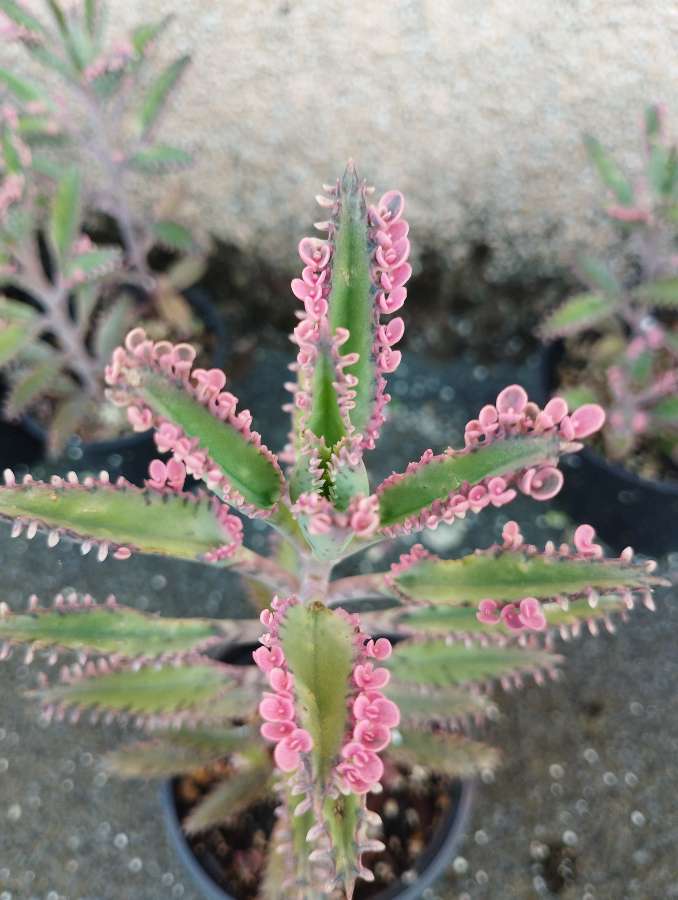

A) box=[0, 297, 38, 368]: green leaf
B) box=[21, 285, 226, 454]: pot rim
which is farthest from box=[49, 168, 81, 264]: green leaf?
box=[21, 285, 226, 454]: pot rim

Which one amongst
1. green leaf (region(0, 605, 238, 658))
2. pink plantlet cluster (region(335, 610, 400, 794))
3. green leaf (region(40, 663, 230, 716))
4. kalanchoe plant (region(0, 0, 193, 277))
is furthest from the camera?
kalanchoe plant (region(0, 0, 193, 277))

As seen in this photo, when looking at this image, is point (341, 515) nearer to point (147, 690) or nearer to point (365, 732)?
point (365, 732)

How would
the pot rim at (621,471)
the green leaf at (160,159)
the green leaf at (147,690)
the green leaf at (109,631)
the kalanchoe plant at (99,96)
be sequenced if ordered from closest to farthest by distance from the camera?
the green leaf at (109,631) < the green leaf at (147,690) < the kalanchoe plant at (99,96) < the green leaf at (160,159) < the pot rim at (621,471)

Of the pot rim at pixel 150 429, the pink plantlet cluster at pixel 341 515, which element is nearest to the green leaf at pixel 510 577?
the pink plantlet cluster at pixel 341 515

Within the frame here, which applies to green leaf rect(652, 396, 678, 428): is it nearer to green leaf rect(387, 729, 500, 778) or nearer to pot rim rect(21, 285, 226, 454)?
green leaf rect(387, 729, 500, 778)

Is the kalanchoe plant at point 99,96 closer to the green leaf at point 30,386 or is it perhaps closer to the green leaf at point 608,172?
the green leaf at point 30,386

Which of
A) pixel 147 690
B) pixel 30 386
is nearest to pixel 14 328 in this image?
pixel 30 386
